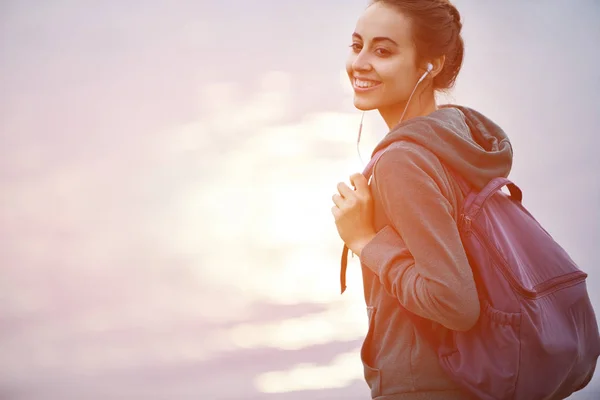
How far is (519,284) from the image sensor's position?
4.64 ft

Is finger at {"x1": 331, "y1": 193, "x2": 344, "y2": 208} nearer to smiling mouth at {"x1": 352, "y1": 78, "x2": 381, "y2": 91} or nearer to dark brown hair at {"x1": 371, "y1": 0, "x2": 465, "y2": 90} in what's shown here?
smiling mouth at {"x1": 352, "y1": 78, "x2": 381, "y2": 91}

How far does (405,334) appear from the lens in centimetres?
150

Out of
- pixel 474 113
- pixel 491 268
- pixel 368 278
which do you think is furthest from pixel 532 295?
pixel 474 113

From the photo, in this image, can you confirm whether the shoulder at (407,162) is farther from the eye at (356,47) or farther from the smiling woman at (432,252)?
the eye at (356,47)

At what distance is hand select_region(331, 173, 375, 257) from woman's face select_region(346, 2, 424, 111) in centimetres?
22

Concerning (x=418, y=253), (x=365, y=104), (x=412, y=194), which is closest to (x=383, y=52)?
(x=365, y=104)

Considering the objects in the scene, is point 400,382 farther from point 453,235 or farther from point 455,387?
point 453,235

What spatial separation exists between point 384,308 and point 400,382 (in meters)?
0.15

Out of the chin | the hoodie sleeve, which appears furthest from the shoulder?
the chin

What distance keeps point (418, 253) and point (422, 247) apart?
0.04ft

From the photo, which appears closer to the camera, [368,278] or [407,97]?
[368,278]

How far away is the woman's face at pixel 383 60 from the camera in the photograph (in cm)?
167

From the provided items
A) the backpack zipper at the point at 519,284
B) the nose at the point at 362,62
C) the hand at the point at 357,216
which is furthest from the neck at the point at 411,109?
the backpack zipper at the point at 519,284

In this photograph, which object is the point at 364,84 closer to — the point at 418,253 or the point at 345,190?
the point at 345,190
